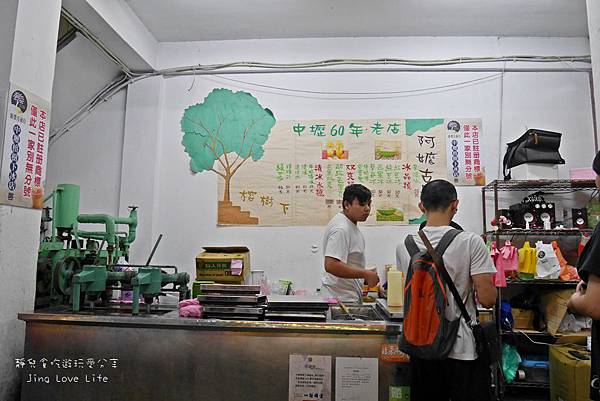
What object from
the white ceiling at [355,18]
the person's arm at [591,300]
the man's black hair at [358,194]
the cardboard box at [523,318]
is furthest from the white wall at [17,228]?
the cardboard box at [523,318]

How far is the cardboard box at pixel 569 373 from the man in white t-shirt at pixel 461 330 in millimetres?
1581

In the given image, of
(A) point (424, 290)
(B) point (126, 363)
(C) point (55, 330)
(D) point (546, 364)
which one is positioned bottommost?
(D) point (546, 364)

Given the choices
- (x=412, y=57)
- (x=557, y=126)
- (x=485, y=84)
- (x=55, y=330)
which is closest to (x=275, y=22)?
(x=412, y=57)

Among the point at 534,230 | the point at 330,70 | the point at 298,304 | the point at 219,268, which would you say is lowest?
the point at 298,304

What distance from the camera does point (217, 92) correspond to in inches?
167

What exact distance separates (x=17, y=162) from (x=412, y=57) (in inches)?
132

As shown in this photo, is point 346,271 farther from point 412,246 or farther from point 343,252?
point 412,246

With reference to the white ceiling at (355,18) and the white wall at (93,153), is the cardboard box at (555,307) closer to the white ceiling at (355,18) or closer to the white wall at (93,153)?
the white ceiling at (355,18)

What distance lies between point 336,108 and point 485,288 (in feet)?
8.92

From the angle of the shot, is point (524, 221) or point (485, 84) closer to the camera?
point (524, 221)

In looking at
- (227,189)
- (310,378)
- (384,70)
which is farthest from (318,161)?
(310,378)

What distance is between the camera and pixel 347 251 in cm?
280

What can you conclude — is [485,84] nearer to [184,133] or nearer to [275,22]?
[275,22]

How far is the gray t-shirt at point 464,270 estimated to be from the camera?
176cm
